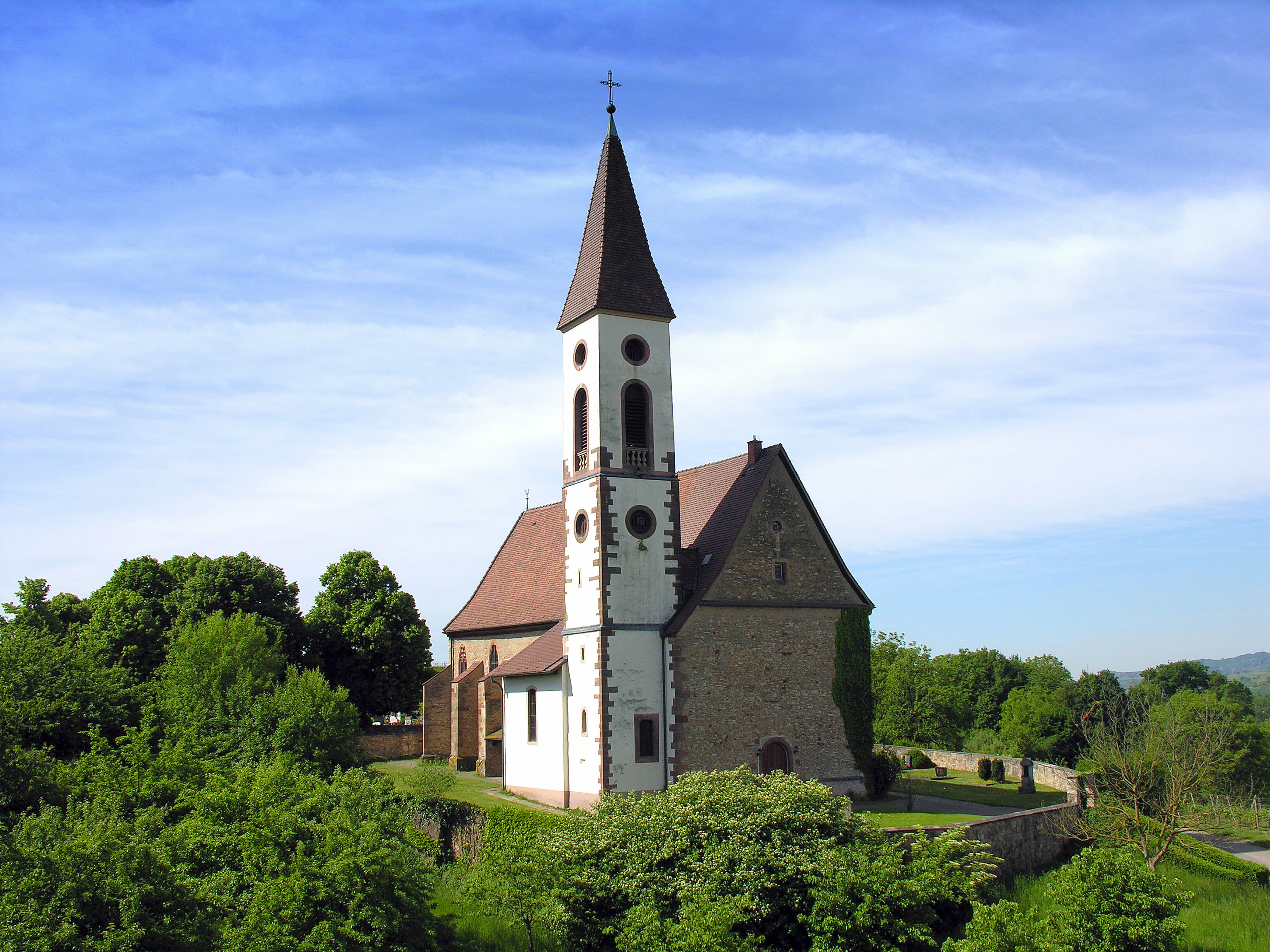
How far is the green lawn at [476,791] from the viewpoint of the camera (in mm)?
32656

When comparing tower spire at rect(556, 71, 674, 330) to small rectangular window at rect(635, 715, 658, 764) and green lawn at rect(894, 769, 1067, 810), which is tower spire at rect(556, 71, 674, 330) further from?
green lawn at rect(894, 769, 1067, 810)

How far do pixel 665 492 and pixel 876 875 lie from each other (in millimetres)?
14602

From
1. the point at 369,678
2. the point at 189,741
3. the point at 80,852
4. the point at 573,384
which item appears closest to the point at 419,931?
the point at 80,852

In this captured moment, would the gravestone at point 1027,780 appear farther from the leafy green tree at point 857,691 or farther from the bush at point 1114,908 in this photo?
the bush at point 1114,908

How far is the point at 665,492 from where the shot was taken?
109ft

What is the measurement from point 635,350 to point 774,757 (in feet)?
46.7

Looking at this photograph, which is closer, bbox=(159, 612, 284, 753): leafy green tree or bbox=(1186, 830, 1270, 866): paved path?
bbox=(159, 612, 284, 753): leafy green tree

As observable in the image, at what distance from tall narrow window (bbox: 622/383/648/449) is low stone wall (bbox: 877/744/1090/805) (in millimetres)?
16795

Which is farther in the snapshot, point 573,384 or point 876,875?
point 573,384

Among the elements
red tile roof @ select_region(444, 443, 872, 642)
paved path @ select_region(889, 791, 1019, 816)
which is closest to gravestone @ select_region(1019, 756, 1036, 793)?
paved path @ select_region(889, 791, 1019, 816)

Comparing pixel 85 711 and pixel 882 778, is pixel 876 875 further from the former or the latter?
pixel 85 711

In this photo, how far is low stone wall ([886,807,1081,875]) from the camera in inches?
1094

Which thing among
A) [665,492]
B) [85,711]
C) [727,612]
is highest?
[665,492]

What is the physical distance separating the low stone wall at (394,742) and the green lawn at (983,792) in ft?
79.9
